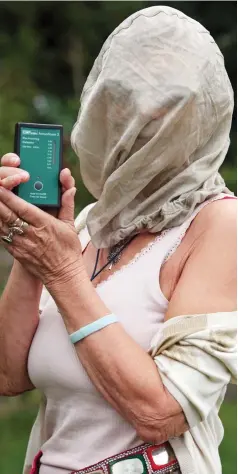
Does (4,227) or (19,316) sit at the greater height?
(4,227)

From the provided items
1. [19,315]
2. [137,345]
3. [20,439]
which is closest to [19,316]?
[19,315]

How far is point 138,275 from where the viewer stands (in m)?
2.01

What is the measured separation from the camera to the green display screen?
77.0 inches

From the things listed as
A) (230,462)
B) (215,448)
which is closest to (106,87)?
(215,448)

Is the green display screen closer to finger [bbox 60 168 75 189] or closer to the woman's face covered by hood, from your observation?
finger [bbox 60 168 75 189]

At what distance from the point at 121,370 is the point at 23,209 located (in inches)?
15.5

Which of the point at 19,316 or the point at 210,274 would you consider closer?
the point at 210,274

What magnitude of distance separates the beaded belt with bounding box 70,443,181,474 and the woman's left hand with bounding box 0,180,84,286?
41cm

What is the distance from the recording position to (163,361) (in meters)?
1.87

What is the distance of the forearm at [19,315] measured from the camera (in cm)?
209

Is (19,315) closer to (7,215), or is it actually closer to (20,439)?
(7,215)

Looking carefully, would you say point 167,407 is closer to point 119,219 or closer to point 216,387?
point 216,387

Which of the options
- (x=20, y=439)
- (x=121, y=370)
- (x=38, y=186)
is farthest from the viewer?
(x=20, y=439)

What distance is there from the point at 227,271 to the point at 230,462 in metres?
3.26
